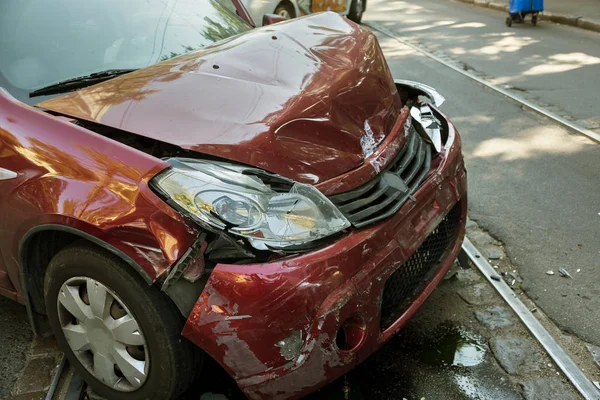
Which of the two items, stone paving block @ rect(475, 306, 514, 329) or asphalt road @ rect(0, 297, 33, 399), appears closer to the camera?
asphalt road @ rect(0, 297, 33, 399)

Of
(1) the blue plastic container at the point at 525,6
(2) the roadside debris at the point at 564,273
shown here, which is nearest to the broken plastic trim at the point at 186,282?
(2) the roadside debris at the point at 564,273

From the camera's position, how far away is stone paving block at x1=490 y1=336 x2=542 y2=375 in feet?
9.02

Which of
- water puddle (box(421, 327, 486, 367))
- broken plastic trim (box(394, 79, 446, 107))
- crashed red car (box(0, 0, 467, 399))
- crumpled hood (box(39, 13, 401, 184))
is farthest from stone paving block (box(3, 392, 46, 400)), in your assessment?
broken plastic trim (box(394, 79, 446, 107))

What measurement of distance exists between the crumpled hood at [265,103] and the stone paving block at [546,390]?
126 cm

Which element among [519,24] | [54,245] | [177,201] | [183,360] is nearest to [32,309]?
[54,245]

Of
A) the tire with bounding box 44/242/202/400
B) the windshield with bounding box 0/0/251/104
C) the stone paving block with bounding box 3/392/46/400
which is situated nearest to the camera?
the tire with bounding box 44/242/202/400

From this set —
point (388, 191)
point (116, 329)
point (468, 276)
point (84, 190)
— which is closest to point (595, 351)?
point (468, 276)

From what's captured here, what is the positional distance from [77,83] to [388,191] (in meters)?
1.58

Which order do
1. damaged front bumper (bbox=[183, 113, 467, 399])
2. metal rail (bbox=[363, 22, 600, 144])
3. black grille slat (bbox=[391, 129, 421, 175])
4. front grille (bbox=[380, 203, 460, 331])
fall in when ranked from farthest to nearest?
metal rail (bbox=[363, 22, 600, 144]) < black grille slat (bbox=[391, 129, 421, 175]) < front grille (bbox=[380, 203, 460, 331]) < damaged front bumper (bbox=[183, 113, 467, 399])

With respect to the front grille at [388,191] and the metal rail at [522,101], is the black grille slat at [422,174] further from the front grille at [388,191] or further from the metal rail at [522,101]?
the metal rail at [522,101]

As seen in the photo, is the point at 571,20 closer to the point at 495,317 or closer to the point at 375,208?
the point at 495,317

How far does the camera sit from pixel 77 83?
2.85 metres

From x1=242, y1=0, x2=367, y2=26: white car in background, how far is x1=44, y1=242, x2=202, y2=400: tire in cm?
725

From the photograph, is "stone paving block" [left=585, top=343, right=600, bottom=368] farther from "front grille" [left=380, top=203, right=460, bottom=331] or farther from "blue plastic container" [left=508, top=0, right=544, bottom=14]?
"blue plastic container" [left=508, top=0, right=544, bottom=14]
